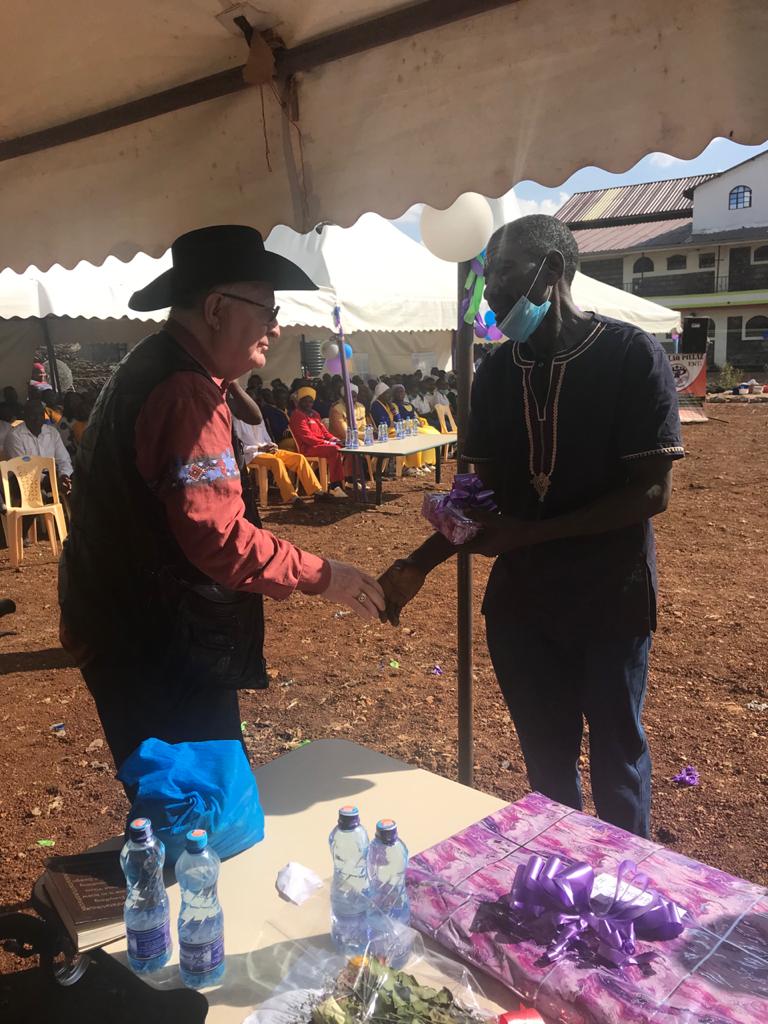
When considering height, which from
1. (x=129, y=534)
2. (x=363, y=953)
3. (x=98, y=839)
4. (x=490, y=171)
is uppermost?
(x=490, y=171)

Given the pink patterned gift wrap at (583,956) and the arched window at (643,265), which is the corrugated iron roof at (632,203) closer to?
the arched window at (643,265)

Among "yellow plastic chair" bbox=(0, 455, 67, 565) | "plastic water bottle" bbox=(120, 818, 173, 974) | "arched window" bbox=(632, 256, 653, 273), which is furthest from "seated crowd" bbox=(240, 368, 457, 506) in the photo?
"arched window" bbox=(632, 256, 653, 273)

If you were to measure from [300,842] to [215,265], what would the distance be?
Answer: 1.38 meters

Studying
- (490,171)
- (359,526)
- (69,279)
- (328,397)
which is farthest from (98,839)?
(328,397)

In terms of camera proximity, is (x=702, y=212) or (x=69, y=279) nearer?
(x=69, y=279)

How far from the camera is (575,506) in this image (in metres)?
2.08

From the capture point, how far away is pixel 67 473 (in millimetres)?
8664

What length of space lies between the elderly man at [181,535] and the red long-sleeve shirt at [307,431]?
880 cm

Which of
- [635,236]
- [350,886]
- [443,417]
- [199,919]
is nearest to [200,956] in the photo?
[199,919]

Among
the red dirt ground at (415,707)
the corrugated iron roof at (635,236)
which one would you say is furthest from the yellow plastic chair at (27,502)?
the corrugated iron roof at (635,236)

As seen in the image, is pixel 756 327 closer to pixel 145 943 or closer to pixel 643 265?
pixel 643 265

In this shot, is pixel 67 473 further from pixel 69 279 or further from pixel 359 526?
pixel 359 526

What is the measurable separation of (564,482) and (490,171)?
88cm

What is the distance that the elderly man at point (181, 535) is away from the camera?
170 cm
